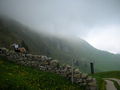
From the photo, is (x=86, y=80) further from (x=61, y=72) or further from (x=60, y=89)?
(x=60, y=89)

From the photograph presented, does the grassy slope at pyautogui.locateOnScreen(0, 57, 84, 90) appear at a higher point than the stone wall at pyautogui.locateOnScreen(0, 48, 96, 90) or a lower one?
lower

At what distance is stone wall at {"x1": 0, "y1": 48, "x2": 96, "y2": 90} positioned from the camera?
79.6 feet

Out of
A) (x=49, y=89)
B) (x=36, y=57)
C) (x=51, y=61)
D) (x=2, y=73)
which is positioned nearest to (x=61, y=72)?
(x=51, y=61)

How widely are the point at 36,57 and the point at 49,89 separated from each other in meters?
7.93

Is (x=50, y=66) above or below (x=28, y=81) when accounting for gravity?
above

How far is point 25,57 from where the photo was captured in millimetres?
26469

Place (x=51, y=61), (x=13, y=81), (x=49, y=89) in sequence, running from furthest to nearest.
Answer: (x=51, y=61)
(x=49, y=89)
(x=13, y=81)

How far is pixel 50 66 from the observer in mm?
25750

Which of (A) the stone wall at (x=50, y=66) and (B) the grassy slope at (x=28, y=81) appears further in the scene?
(A) the stone wall at (x=50, y=66)

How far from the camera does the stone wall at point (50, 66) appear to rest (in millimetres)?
24266

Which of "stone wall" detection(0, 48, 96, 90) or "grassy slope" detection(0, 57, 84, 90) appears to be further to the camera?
"stone wall" detection(0, 48, 96, 90)

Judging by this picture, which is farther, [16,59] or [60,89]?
[16,59]

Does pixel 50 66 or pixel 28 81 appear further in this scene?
pixel 50 66

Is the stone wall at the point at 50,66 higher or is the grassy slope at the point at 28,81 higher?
the stone wall at the point at 50,66
